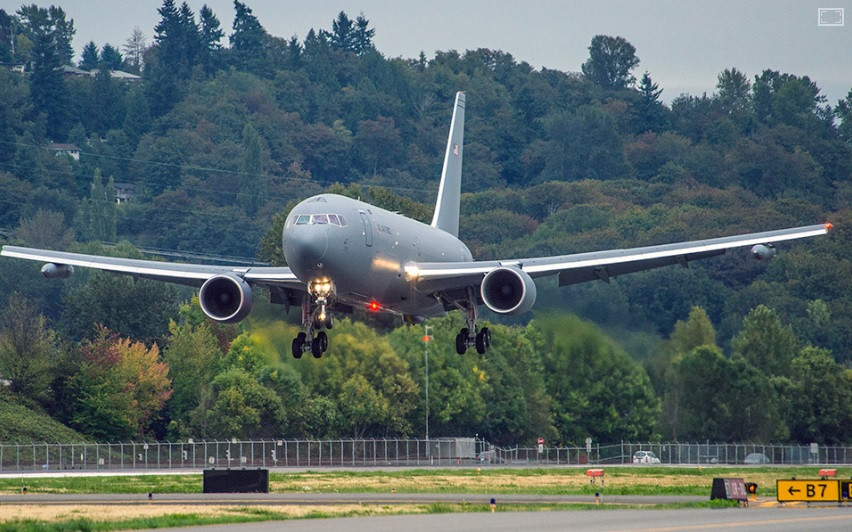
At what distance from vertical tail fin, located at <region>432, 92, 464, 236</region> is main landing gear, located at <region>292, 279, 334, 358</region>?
536 inches

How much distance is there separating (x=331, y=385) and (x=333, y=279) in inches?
Answer: 1720

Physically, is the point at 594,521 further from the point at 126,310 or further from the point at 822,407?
the point at 126,310

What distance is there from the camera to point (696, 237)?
190 meters

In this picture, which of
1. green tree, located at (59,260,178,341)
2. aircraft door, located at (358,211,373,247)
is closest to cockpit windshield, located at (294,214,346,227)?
aircraft door, located at (358,211,373,247)

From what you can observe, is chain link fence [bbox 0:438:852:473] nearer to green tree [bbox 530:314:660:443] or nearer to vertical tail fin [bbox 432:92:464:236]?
green tree [bbox 530:314:660:443]

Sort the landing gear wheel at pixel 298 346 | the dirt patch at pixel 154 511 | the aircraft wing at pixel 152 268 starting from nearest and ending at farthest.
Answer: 1. the dirt patch at pixel 154 511
2. the landing gear wheel at pixel 298 346
3. the aircraft wing at pixel 152 268

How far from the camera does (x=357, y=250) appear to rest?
56188mm

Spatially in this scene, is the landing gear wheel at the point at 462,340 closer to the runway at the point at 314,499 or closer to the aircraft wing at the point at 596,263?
the aircraft wing at the point at 596,263

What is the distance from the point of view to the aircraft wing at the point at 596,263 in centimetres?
5991

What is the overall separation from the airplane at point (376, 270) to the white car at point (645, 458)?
133 feet

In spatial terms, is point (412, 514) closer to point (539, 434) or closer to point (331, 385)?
point (331, 385)

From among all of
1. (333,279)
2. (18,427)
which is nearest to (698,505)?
(333,279)

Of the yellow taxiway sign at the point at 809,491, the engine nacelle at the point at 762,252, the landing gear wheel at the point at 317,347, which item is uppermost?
the engine nacelle at the point at 762,252

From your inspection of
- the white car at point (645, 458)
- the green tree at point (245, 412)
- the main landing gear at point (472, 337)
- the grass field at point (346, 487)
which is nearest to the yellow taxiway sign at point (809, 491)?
the grass field at point (346, 487)
